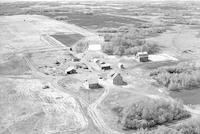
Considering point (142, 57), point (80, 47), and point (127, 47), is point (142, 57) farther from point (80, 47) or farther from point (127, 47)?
point (80, 47)

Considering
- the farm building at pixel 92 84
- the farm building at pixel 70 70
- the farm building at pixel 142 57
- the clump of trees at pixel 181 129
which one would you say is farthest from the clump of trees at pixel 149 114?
the farm building at pixel 142 57

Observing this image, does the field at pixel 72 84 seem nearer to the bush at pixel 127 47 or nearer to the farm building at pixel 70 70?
the farm building at pixel 70 70

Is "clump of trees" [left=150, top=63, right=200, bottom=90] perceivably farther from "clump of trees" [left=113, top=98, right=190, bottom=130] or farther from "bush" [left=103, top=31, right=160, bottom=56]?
"bush" [left=103, top=31, right=160, bottom=56]

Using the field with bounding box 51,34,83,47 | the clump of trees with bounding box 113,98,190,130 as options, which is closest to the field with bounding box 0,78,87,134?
the clump of trees with bounding box 113,98,190,130

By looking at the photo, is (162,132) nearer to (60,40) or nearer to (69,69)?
(69,69)

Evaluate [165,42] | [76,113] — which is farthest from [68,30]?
[76,113]
